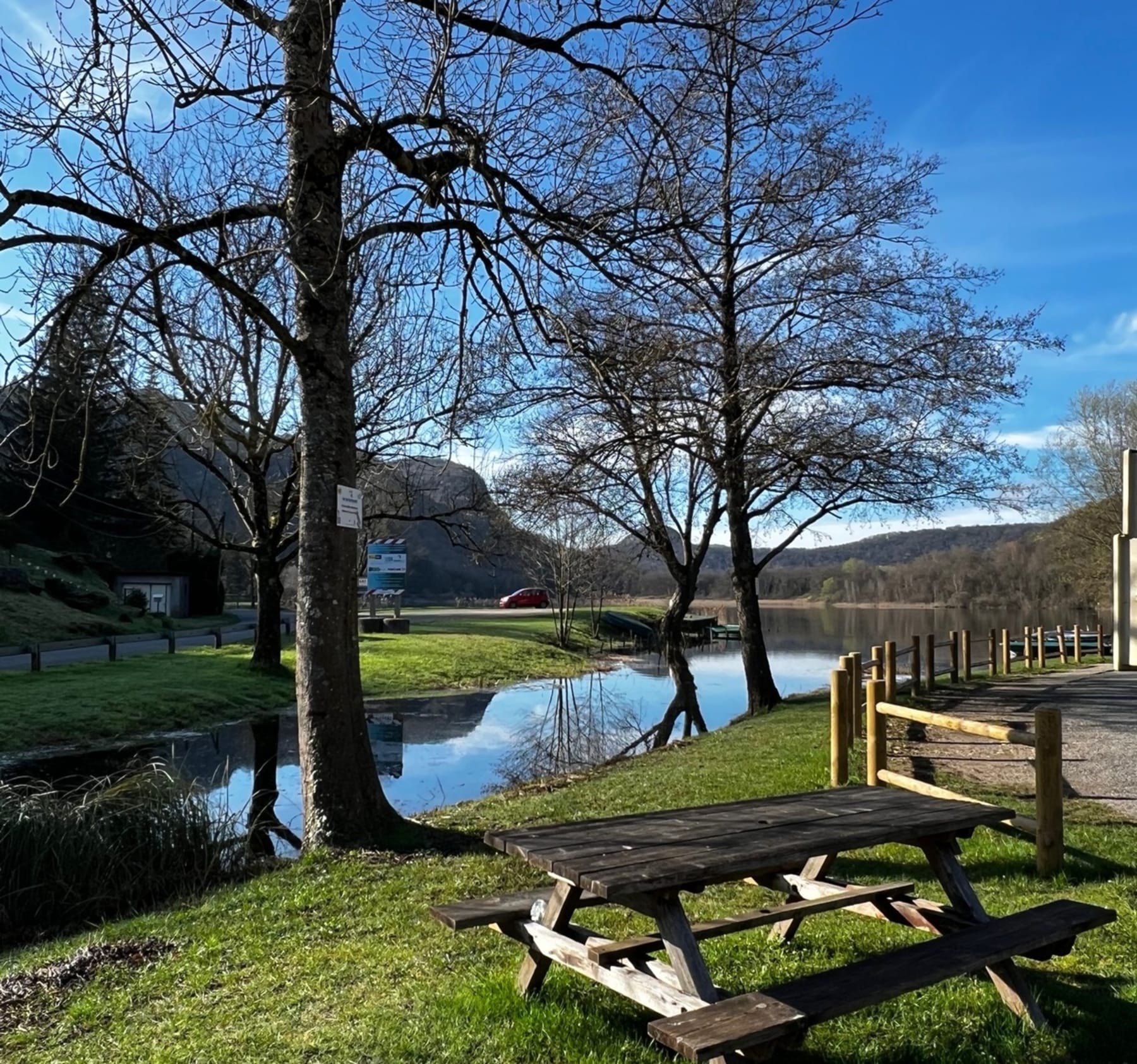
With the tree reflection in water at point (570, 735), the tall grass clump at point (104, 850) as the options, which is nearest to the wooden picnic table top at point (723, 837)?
the tall grass clump at point (104, 850)

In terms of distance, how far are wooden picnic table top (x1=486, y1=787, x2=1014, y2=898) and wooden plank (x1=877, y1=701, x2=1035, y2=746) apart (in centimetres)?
197

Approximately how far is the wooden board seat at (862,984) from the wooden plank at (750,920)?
1.48 ft

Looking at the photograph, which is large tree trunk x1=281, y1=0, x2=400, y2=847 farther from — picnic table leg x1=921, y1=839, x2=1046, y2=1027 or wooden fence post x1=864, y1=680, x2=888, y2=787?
picnic table leg x1=921, y1=839, x2=1046, y2=1027

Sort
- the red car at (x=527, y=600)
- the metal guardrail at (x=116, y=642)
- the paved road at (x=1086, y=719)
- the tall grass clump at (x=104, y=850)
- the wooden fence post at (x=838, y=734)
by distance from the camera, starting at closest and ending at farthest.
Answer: the tall grass clump at (x=104, y=850)
the wooden fence post at (x=838, y=734)
the paved road at (x=1086, y=719)
the metal guardrail at (x=116, y=642)
the red car at (x=527, y=600)

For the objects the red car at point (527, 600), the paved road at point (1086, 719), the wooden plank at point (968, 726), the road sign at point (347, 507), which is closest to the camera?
the wooden plank at point (968, 726)

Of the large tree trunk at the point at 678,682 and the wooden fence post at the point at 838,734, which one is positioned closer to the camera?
the wooden fence post at the point at 838,734

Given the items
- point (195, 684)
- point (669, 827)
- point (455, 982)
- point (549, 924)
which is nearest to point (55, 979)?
point (455, 982)

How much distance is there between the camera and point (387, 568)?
4231 centimetres

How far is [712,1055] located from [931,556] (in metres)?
72.2

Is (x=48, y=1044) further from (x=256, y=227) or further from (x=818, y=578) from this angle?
(x=818, y=578)

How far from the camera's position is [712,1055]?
9.11 feet

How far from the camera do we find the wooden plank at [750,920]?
382cm

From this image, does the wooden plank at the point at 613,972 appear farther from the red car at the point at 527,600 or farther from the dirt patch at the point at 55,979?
the red car at the point at 527,600

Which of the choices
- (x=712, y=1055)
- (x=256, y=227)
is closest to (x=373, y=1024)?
(x=712, y=1055)
